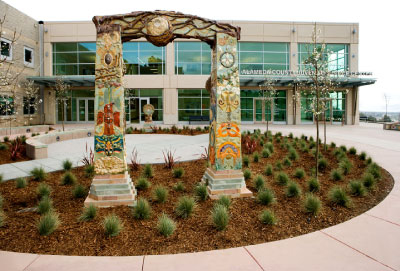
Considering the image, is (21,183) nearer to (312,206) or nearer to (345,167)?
(312,206)

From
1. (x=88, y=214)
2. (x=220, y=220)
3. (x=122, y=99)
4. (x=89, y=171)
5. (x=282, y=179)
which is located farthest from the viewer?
(x=89, y=171)

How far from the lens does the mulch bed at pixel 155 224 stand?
11.1 ft

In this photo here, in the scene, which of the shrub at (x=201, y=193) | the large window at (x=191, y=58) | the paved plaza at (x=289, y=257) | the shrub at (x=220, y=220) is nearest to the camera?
the paved plaza at (x=289, y=257)

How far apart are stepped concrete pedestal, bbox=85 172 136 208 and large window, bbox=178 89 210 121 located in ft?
74.4

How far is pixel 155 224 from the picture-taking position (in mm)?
3982

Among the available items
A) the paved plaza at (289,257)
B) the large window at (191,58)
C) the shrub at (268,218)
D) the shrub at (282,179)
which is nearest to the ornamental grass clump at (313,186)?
the shrub at (282,179)

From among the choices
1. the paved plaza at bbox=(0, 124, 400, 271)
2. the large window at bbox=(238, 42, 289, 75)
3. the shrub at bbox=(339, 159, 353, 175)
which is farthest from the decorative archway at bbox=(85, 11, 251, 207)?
the large window at bbox=(238, 42, 289, 75)

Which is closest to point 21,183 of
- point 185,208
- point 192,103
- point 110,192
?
point 110,192

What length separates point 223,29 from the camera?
16.5ft

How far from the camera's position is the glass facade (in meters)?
26.9

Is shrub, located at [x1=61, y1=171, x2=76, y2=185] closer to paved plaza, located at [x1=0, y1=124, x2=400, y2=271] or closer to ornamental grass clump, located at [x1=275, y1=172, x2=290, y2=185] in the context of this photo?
paved plaza, located at [x1=0, y1=124, x2=400, y2=271]

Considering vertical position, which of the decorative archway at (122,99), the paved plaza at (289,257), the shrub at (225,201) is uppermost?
the decorative archway at (122,99)

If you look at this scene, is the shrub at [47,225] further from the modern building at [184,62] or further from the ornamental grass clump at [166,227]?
the modern building at [184,62]

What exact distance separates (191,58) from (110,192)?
23.9 metres
